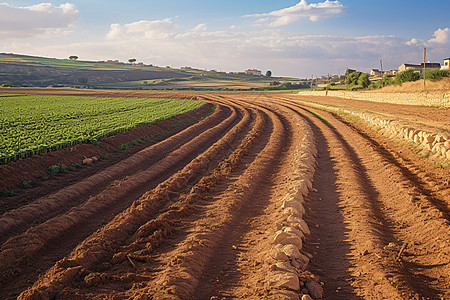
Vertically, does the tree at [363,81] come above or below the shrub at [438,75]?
above

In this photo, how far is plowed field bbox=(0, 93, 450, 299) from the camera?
5.95 metres

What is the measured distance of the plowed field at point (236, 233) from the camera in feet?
19.5

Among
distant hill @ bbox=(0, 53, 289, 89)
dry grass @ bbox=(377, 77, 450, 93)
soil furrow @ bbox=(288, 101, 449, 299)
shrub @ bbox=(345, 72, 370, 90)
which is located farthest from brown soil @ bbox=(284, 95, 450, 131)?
distant hill @ bbox=(0, 53, 289, 89)

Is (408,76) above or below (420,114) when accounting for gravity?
above

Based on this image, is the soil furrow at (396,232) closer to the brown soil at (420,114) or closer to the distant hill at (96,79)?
the brown soil at (420,114)

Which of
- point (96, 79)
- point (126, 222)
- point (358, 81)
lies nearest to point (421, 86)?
point (358, 81)

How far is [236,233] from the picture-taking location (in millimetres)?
8180

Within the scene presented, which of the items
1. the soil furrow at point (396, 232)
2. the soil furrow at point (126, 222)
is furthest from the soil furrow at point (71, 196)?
the soil furrow at point (396, 232)

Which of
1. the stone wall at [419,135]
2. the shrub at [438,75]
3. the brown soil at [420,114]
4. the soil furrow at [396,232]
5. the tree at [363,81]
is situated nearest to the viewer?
the soil furrow at [396,232]

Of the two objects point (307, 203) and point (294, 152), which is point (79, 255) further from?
point (294, 152)

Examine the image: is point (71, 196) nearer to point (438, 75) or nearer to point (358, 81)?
point (438, 75)

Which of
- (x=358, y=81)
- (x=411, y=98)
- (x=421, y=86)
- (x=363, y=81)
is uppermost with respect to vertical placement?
(x=358, y=81)

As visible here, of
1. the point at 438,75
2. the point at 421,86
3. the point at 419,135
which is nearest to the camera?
the point at 419,135

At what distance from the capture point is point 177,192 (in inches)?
440
